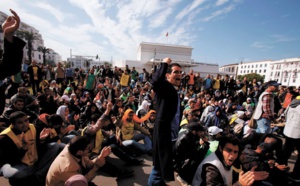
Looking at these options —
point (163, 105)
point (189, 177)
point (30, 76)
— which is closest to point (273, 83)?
point (189, 177)

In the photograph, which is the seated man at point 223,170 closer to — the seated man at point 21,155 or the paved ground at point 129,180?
the paved ground at point 129,180

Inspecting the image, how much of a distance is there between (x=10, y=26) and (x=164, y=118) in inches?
61.2

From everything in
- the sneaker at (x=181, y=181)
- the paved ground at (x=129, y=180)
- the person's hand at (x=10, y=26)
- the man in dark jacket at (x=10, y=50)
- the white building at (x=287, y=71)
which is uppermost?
the white building at (x=287, y=71)

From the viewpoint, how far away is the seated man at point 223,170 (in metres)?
1.70

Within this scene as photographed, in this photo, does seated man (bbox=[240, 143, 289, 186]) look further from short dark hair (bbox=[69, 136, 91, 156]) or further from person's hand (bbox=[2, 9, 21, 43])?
person's hand (bbox=[2, 9, 21, 43])

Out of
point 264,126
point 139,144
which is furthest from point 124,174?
point 264,126

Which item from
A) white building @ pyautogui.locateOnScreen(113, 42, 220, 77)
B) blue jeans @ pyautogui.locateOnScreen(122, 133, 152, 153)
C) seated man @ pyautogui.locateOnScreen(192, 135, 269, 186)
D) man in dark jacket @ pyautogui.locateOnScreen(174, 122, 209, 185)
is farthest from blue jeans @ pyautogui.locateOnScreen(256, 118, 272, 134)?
white building @ pyautogui.locateOnScreen(113, 42, 220, 77)

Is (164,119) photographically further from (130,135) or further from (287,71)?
(287,71)

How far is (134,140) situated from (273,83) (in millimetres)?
3505

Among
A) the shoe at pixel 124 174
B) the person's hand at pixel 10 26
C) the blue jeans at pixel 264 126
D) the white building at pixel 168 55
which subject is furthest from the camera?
the white building at pixel 168 55

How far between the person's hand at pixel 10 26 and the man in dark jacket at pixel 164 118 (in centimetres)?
126

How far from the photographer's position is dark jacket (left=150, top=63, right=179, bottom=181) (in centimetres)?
178

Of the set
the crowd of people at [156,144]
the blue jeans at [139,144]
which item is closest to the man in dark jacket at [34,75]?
the crowd of people at [156,144]

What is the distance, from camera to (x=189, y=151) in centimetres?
269
